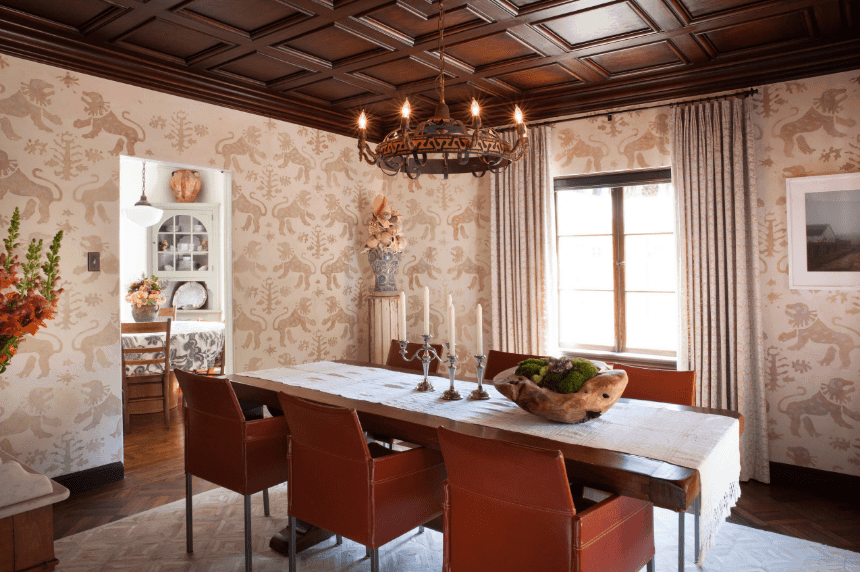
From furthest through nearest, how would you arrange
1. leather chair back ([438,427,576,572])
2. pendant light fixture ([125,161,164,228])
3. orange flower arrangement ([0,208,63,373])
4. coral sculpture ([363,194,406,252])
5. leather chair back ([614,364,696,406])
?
pendant light fixture ([125,161,164,228])
coral sculpture ([363,194,406,252])
leather chair back ([614,364,696,406])
leather chair back ([438,427,576,572])
orange flower arrangement ([0,208,63,373])

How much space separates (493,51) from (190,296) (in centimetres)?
563

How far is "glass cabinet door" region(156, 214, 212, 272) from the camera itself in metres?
7.54

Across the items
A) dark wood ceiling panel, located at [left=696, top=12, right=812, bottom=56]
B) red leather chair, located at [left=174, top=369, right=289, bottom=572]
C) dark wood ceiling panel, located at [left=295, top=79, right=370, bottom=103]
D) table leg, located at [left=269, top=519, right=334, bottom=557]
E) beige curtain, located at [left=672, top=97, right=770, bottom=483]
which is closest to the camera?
red leather chair, located at [left=174, top=369, right=289, bottom=572]

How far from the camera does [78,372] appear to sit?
346 cm

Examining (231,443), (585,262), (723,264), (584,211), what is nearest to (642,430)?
(231,443)

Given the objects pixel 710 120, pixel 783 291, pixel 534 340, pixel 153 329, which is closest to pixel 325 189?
pixel 153 329

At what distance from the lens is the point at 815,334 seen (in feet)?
11.7

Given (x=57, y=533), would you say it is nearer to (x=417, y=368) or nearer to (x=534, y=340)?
(x=417, y=368)

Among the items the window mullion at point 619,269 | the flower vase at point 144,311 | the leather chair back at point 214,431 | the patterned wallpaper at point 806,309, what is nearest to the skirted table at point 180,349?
the flower vase at point 144,311

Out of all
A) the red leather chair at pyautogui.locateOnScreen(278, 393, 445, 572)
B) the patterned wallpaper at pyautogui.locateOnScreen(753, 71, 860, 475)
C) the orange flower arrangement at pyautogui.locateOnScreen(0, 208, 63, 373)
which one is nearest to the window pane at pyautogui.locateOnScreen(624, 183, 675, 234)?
the patterned wallpaper at pyautogui.locateOnScreen(753, 71, 860, 475)

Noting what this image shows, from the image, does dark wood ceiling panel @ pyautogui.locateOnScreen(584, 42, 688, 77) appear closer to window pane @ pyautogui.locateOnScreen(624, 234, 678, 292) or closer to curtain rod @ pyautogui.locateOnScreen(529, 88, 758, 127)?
curtain rod @ pyautogui.locateOnScreen(529, 88, 758, 127)

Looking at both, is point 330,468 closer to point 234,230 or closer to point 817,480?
point 234,230

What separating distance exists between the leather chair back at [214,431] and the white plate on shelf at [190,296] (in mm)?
5161

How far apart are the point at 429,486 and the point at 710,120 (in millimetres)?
3097
